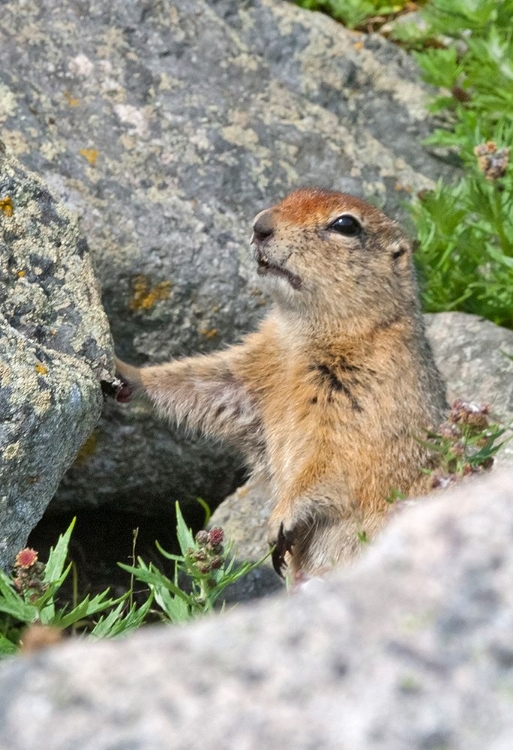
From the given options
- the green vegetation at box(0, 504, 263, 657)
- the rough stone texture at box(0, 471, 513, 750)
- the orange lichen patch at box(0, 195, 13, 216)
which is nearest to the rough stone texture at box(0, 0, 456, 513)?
the orange lichen patch at box(0, 195, 13, 216)

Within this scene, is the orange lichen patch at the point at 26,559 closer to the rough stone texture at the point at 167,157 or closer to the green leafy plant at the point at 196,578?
the green leafy plant at the point at 196,578

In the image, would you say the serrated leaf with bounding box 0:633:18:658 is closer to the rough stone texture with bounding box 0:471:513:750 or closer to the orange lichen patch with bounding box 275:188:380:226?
the rough stone texture with bounding box 0:471:513:750

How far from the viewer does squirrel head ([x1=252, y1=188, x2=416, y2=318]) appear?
4945 millimetres

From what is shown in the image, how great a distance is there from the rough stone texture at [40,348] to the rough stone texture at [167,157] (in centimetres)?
83

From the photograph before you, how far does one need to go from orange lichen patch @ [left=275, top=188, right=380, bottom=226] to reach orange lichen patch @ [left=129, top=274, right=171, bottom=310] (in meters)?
0.97

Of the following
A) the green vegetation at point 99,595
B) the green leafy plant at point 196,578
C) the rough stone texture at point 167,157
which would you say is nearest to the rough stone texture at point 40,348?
the green vegetation at point 99,595

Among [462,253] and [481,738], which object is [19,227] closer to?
[462,253]

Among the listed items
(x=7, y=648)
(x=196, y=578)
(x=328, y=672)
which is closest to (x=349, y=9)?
(x=196, y=578)

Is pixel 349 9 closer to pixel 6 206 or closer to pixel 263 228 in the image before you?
pixel 263 228

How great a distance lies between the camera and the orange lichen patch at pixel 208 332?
19.4 ft

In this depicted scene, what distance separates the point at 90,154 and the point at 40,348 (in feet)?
6.57

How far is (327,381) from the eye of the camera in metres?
5.06

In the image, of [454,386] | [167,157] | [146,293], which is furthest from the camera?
[454,386]

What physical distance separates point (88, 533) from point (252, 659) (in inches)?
173
